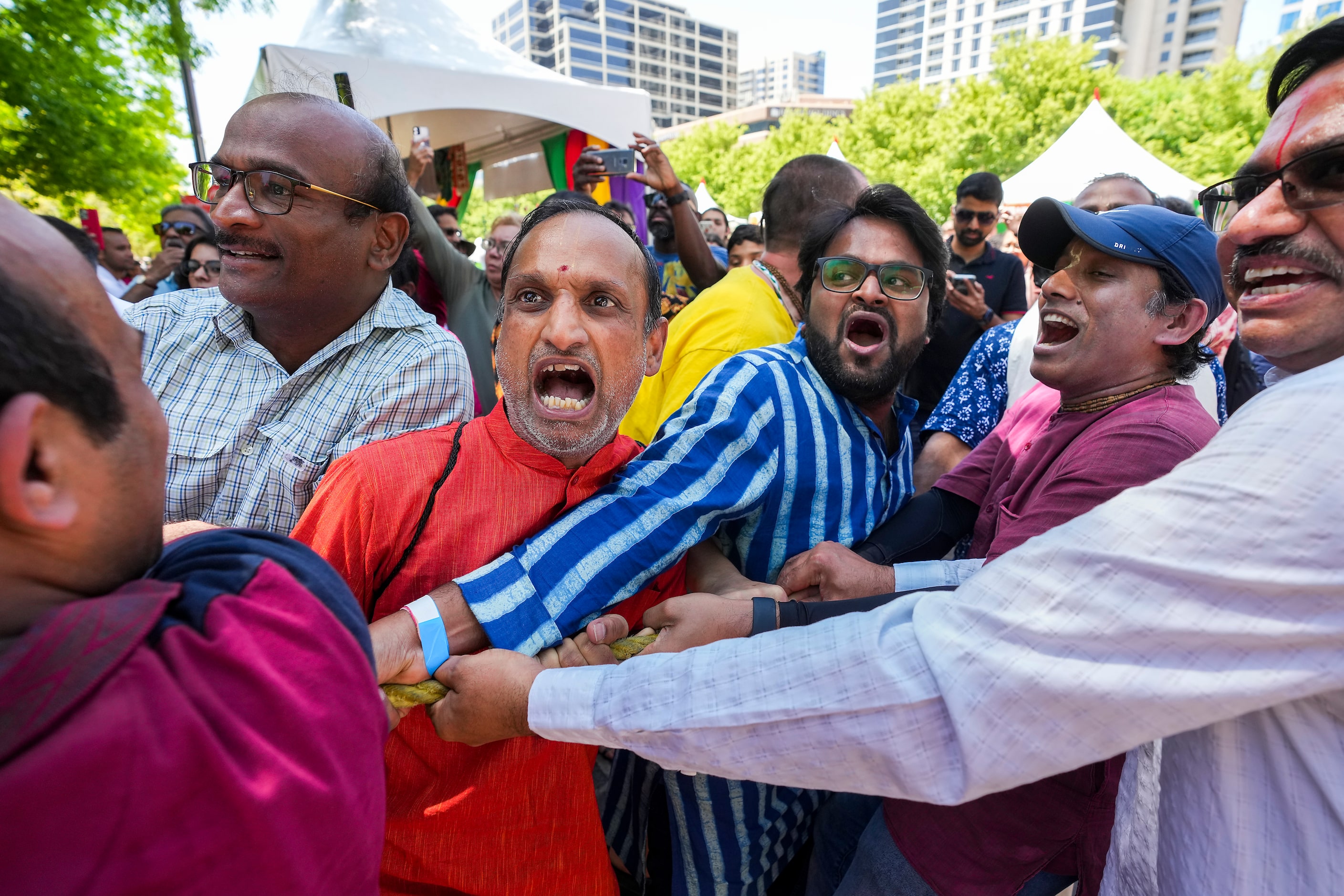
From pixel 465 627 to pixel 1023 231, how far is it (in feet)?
6.88

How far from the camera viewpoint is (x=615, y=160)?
546cm

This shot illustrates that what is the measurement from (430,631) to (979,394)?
112 inches

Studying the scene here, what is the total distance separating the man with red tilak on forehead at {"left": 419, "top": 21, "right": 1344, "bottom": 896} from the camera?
36.1 inches

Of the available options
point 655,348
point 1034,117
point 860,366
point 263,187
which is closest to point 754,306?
point 860,366

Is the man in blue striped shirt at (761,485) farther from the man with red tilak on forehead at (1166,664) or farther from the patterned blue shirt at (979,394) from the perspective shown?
the patterned blue shirt at (979,394)

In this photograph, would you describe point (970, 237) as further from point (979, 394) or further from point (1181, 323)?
point (1181, 323)

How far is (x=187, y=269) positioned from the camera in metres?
5.52

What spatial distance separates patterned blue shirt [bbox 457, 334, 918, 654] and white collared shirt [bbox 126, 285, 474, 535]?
64 centimetres

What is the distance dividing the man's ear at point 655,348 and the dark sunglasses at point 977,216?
183 inches

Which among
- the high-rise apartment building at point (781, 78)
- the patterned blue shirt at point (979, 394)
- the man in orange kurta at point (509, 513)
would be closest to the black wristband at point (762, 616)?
the man in orange kurta at point (509, 513)

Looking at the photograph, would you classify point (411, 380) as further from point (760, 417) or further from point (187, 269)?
point (187, 269)

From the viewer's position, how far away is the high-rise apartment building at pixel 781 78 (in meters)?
164

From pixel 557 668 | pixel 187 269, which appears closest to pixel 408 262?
pixel 187 269

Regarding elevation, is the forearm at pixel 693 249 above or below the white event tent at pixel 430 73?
below
